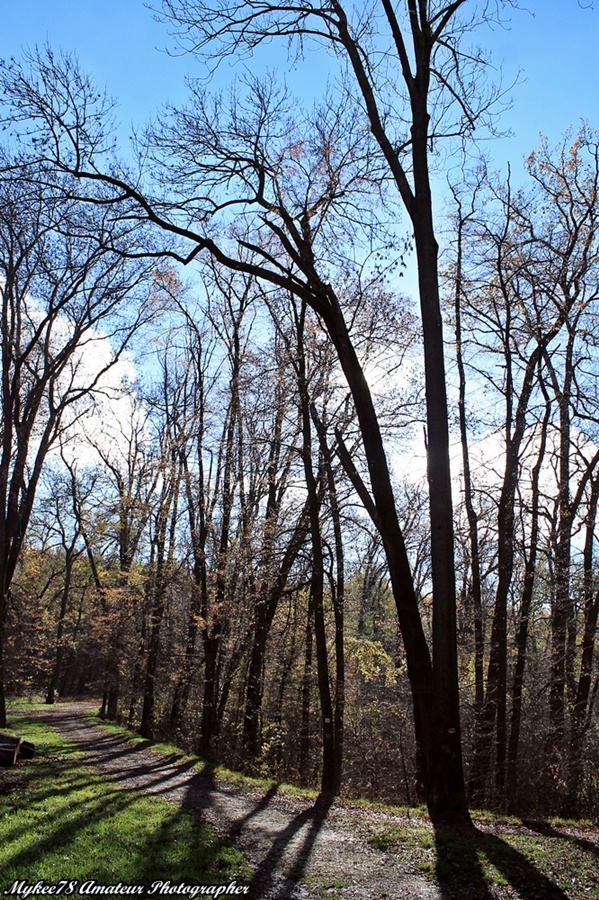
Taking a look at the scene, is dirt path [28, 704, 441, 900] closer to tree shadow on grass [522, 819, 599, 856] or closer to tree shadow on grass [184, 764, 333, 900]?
tree shadow on grass [184, 764, 333, 900]

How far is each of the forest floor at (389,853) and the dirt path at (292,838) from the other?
0.03 feet

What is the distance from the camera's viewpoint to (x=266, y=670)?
18859 millimetres

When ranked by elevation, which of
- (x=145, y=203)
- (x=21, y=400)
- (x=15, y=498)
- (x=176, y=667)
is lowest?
(x=176, y=667)

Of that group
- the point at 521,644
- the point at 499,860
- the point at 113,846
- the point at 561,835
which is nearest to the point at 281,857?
the point at 113,846

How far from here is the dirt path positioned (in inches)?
189

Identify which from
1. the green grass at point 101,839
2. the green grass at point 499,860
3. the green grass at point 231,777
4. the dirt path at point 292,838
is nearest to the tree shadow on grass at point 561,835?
the green grass at point 499,860

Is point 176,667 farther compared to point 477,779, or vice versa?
point 176,667

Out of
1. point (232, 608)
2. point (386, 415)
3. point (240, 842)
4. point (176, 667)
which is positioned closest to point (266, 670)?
point (176, 667)

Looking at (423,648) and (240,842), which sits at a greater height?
(423,648)

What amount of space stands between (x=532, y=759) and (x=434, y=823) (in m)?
8.04

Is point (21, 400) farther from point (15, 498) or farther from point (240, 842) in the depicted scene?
point (240, 842)

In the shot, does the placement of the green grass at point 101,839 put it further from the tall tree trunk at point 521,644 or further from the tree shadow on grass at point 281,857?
the tall tree trunk at point 521,644

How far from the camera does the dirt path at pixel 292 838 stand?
15.8 feet

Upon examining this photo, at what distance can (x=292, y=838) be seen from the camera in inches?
259
